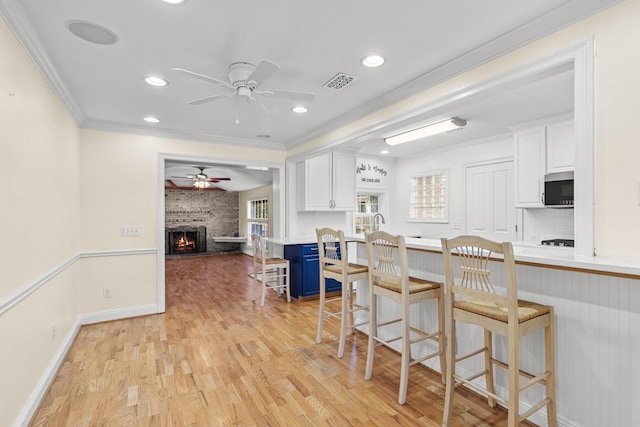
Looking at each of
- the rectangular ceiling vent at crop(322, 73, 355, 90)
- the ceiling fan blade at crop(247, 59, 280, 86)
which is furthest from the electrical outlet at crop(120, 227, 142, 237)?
the rectangular ceiling vent at crop(322, 73, 355, 90)

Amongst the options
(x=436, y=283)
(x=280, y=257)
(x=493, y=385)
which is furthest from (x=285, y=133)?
(x=493, y=385)

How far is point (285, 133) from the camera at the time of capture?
15.0 feet

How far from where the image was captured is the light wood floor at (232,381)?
Result: 81.4 inches

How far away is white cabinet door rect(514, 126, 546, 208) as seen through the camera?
4.09 meters

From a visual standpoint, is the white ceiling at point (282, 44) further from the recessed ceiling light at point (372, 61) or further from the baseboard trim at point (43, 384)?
the baseboard trim at point (43, 384)

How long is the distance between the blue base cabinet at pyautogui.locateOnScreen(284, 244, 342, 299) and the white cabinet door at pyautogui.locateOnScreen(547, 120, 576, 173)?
3305 millimetres

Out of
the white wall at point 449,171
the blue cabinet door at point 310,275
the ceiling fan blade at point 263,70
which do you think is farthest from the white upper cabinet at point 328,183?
the ceiling fan blade at point 263,70

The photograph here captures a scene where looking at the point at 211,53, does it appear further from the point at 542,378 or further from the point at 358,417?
the point at 542,378

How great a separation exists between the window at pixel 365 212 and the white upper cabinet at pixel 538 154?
2832mm

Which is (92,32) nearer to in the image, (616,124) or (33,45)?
(33,45)

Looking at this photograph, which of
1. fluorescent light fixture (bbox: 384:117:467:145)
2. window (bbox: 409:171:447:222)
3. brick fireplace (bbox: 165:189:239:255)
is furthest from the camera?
brick fireplace (bbox: 165:189:239:255)

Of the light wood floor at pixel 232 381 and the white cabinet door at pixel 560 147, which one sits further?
the white cabinet door at pixel 560 147

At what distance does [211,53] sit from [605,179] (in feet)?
8.50

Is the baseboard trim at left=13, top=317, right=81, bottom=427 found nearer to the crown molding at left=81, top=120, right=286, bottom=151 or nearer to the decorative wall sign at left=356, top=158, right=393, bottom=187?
the crown molding at left=81, top=120, right=286, bottom=151
